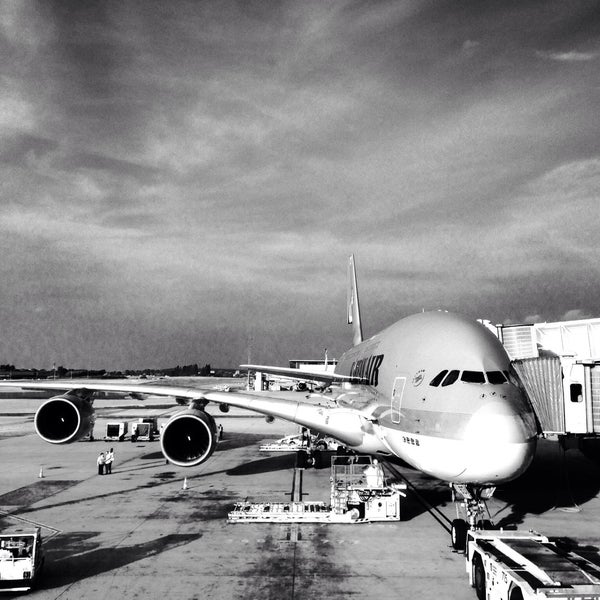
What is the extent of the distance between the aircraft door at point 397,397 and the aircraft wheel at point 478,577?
3.05 metres

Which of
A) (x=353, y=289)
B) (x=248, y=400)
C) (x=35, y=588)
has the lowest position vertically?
(x=35, y=588)

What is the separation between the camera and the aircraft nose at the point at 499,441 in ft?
30.2

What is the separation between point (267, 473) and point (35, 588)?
1151 cm

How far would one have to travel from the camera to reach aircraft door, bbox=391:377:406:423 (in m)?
11.8

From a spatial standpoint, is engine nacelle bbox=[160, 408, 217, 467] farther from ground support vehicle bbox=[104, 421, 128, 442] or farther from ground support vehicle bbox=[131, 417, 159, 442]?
ground support vehicle bbox=[104, 421, 128, 442]

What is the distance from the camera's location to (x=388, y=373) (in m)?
13.3

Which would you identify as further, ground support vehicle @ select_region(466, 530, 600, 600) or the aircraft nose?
the aircraft nose

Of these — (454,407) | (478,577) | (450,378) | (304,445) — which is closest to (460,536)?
(478,577)

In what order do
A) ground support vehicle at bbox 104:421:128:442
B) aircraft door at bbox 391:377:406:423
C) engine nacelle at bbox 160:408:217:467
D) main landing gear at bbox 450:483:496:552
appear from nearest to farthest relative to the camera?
1. main landing gear at bbox 450:483:496:552
2. aircraft door at bbox 391:377:406:423
3. engine nacelle at bbox 160:408:217:467
4. ground support vehicle at bbox 104:421:128:442

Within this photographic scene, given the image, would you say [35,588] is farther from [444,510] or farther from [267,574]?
[444,510]

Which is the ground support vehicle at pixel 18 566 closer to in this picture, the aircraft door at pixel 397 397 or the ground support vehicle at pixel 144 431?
the aircraft door at pixel 397 397

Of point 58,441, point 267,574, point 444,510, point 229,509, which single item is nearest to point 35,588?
point 267,574

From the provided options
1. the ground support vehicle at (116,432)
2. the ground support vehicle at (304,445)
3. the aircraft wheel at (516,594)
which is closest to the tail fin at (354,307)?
the ground support vehicle at (304,445)

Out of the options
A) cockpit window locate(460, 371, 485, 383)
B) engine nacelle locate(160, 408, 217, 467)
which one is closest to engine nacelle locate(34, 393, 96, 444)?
engine nacelle locate(160, 408, 217, 467)
